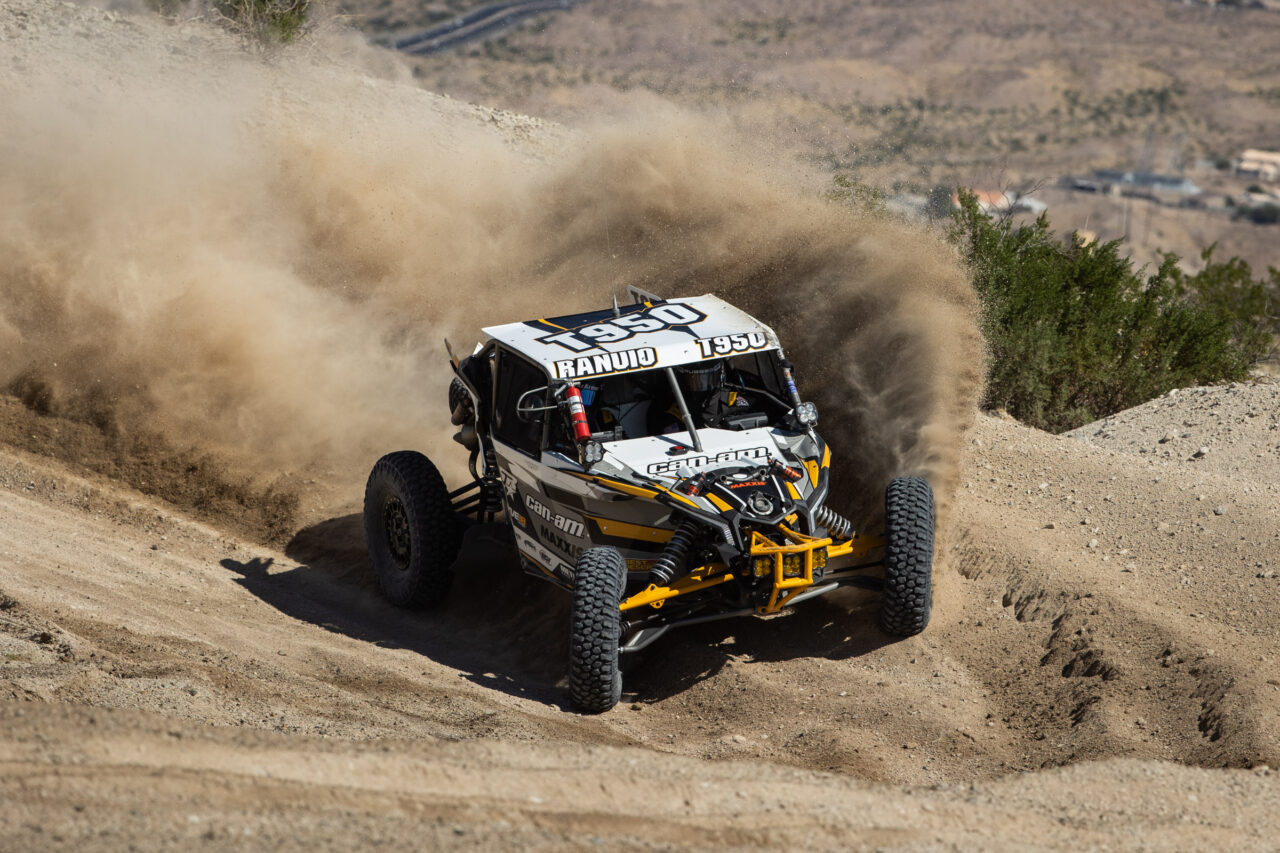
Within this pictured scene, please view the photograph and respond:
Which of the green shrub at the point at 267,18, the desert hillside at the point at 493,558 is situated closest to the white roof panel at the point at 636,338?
the desert hillside at the point at 493,558

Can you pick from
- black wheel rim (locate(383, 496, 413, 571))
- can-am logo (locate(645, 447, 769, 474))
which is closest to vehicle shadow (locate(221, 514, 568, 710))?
black wheel rim (locate(383, 496, 413, 571))

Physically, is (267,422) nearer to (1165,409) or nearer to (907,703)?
(907,703)

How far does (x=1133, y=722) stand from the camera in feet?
24.6

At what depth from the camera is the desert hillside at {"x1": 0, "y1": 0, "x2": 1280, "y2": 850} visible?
5891 mm

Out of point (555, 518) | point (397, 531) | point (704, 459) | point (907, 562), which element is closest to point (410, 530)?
point (397, 531)

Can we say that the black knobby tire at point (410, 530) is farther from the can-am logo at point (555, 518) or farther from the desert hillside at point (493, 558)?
the can-am logo at point (555, 518)

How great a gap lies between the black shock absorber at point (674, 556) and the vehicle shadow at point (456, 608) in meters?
1.07

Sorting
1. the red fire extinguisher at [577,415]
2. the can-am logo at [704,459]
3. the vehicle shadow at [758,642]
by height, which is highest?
the red fire extinguisher at [577,415]

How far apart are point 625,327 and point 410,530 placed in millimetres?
2272

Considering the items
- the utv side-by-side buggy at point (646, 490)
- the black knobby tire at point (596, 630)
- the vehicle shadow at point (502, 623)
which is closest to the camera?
the black knobby tire at point (596, 630)

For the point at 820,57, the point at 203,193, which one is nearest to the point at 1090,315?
the point at 203,193

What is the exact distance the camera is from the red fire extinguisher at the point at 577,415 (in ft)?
28.1

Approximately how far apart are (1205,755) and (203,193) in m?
12.4

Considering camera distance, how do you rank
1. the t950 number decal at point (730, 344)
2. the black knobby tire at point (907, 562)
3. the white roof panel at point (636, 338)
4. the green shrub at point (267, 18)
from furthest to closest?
the green shrub at point (267, 18)
the t950 number decal at point (730, 344)
the white roof panel at point (636, 338)
the black knobby tire at point (907, 562)
